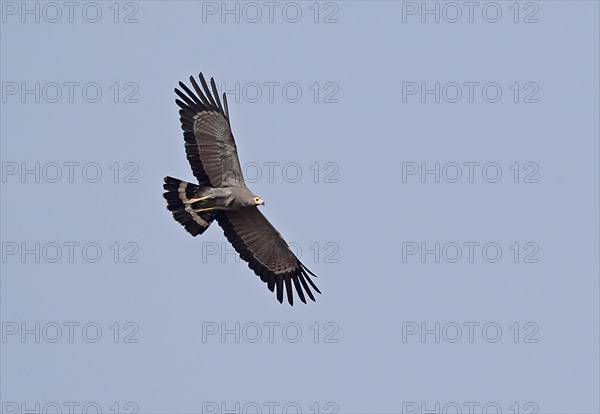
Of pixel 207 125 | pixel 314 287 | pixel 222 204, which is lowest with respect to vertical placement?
pixel 314 287

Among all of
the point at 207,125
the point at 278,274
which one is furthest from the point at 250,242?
the point at 207,125

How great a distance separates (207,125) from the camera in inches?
1049

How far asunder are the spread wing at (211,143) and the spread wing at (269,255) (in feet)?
4.32

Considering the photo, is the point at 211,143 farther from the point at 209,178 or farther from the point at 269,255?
the point at 269,255

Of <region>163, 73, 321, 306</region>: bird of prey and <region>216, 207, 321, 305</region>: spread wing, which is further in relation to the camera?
<region>216, 207, 321, 305</region>: spread wing

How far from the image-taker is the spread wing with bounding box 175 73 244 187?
2641cm

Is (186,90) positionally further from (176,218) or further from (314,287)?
(314,287)

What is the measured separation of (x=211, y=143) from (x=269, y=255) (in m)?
3.12

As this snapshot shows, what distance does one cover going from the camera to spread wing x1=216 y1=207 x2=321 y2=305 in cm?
2755

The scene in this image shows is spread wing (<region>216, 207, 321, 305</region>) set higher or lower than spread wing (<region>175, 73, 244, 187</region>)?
lower

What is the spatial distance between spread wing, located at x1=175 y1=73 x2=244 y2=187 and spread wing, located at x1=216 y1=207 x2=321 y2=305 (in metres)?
1.32

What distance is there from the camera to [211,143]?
2648 centimetres

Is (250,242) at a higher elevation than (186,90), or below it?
below

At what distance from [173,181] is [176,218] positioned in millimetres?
813
